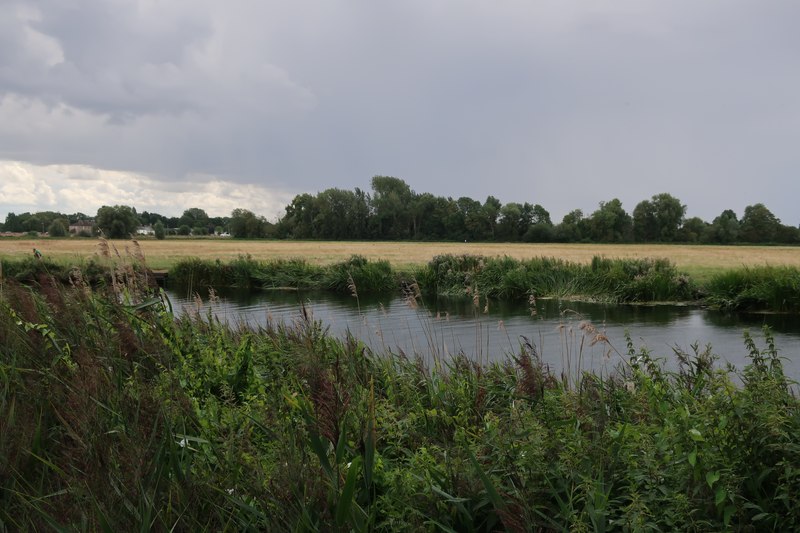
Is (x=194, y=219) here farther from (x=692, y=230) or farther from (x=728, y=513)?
(x=728, y=513)

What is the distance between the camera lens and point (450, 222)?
118125mm

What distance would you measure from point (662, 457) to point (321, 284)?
2595cm

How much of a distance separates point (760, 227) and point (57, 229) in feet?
371

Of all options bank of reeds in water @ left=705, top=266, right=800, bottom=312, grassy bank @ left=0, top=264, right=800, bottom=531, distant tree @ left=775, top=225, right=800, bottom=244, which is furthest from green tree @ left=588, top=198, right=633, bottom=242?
grassy bank @ left=0, top=264, right=800, bottom=531

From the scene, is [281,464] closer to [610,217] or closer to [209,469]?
[209,469]

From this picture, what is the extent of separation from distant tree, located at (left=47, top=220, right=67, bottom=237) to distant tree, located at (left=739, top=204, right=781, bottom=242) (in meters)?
109

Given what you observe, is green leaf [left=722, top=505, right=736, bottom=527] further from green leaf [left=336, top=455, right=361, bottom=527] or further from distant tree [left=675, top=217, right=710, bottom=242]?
distant tree [left=675, top=217, right=710, bottom=242]

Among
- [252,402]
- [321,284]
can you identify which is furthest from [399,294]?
[252,402]

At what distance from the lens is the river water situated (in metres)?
9.97

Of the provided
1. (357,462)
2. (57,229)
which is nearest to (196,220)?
(57,229)

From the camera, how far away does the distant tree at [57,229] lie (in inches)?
3732

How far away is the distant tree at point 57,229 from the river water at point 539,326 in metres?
84.5

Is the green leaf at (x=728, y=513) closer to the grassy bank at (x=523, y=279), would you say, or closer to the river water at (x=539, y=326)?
the river water at (x=539, y=326)

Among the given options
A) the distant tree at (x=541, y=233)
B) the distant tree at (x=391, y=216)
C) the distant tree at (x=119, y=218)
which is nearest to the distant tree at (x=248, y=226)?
the distant tree at (x=391, y=216)
